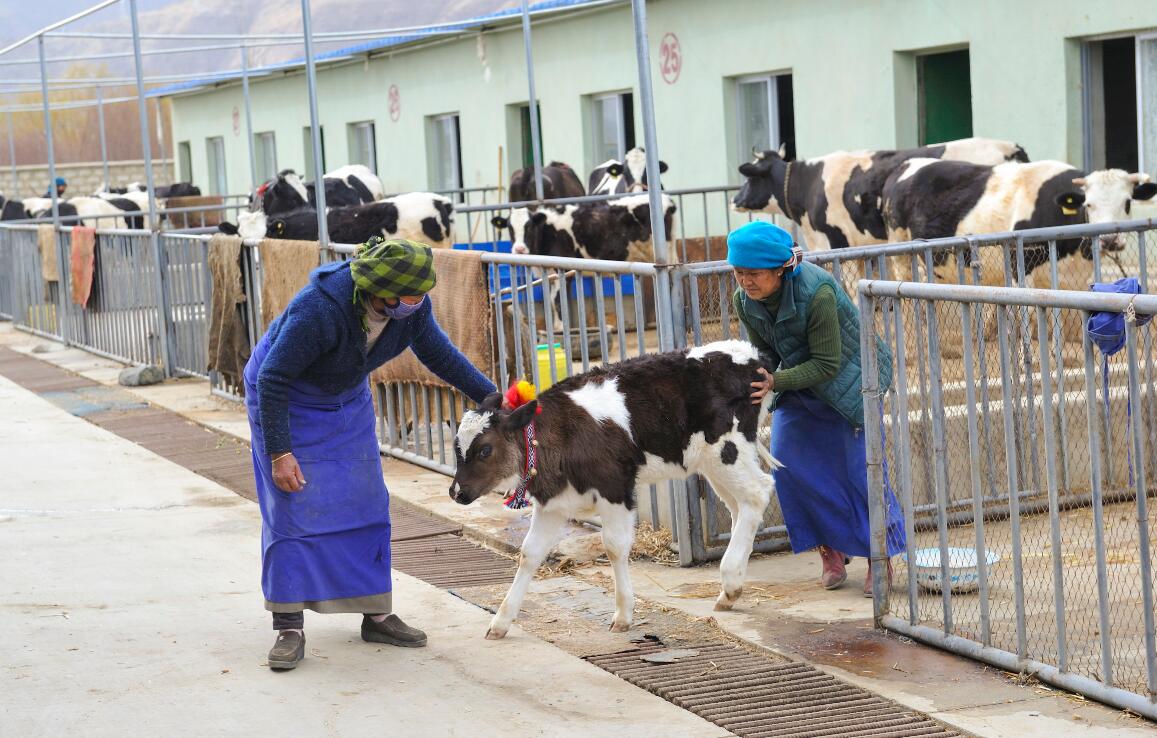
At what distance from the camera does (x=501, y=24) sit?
21172 millimetres

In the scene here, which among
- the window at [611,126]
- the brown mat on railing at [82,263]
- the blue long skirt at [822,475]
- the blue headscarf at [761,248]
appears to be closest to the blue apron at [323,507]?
the blue headscarf at [761,248]

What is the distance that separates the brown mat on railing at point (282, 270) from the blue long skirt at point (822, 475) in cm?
473

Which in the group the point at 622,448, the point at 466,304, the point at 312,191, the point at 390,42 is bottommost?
the point at 622,448

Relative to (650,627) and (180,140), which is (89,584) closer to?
(650,627)

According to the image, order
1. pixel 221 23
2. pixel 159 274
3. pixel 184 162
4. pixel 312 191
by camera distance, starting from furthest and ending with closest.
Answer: pixel 184 162 < pixel 221 23 < pixel 312 191 < pixel 159 274

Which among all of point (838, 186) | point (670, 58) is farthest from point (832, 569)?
point (670, 58)

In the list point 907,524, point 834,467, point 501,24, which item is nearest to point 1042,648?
point 907,524

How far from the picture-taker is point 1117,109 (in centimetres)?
1335

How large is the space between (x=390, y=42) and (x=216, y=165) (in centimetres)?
1254

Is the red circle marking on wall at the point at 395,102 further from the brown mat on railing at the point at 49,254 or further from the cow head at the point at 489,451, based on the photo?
the cow head at the point at 489,451

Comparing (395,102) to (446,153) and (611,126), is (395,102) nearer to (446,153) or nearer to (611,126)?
(446,153)

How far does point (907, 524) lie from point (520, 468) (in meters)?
1.41

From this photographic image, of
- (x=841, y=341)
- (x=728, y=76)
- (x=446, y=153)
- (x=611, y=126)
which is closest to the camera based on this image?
(x=841, y=341)

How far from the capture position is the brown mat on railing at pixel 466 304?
27.2 ft
